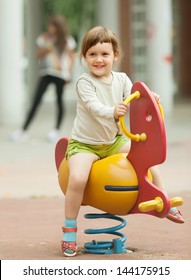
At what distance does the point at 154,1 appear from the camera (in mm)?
17828

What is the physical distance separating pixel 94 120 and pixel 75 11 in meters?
37.7

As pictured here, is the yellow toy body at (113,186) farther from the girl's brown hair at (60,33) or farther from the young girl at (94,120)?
the girl's brown hair at (60,33)

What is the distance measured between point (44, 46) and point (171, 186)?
189 inches

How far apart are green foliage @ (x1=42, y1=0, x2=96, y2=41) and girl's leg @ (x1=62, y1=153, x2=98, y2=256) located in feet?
119

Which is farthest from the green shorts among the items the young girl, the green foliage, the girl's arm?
the green foliage

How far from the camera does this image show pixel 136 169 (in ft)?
19.3

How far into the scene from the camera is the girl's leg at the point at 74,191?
584 cm

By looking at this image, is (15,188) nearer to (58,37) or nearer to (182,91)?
(58,37)

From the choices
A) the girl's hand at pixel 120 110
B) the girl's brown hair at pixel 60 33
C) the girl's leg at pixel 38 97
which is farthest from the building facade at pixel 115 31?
the girl's hand at pixel 120 110

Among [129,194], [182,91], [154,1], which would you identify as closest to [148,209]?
[129,194]

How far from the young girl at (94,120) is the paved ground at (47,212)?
33 cm

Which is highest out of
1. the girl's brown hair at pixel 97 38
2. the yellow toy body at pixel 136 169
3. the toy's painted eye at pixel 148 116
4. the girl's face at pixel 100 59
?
the girl's brown hair at pixel 97 38

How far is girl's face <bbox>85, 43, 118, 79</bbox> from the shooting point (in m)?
6.04

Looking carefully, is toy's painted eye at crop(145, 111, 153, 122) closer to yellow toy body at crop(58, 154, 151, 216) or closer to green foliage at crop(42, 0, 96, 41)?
yellow toy body at crop(58, 154, 151, 216)
